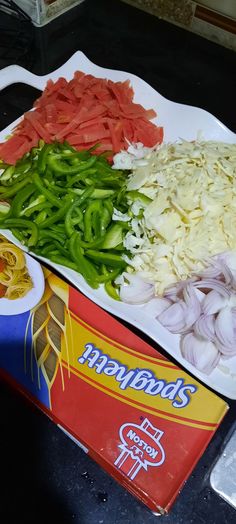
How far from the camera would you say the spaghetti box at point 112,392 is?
833 millimetres

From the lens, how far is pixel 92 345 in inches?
37.6

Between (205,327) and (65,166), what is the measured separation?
0.56 meters

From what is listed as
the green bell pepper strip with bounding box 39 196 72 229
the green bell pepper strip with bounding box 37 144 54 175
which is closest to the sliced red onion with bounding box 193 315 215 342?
the green bell pepper strip with bounding box 39 196 72 229

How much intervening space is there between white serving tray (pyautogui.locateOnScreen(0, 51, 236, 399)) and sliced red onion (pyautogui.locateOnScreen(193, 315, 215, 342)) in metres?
0.06

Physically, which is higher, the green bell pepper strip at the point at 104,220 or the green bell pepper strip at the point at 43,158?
the green bell pepper strip at the point at 43,158

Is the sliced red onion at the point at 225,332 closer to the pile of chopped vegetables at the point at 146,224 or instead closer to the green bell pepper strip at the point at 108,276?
the pile of chopped vegetables at the point at 146,224

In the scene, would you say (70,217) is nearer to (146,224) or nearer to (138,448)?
(146,224)

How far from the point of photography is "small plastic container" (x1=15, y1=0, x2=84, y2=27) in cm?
180

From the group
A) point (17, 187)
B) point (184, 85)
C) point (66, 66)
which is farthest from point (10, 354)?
point (184, 85)

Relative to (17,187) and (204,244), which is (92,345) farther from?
(17,187)

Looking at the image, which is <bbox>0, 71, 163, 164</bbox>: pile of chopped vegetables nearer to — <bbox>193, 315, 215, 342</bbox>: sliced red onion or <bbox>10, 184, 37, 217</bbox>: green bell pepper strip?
<bbox>10, 184, 37, 217</bbox>: green bell pepper strip

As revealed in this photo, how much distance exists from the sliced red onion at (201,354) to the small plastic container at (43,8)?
4.84ft

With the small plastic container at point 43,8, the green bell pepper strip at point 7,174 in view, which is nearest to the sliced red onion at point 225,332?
the green bell pepper strip at point 7,174

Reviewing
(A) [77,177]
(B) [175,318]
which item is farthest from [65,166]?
(B) [175,318]
